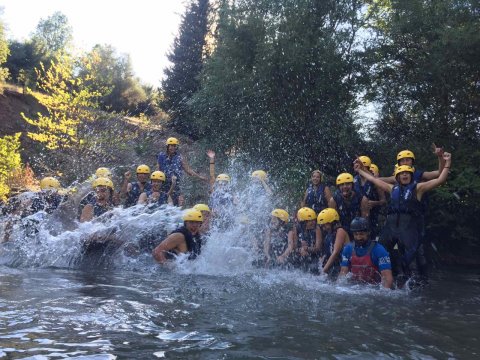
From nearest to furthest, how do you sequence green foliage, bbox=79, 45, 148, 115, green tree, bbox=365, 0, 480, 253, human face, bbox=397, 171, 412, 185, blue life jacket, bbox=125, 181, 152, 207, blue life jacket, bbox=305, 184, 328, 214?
human face, bbox=397, 171, 412, 185 → blue life jacket, bbox=305, 184, 328, 214 → blue life jacket, bbox=125, 181, 152, 207 → green tree, bbox=365, 0, 480, 253 → green foliage, bbox=79, 45, 148, 115

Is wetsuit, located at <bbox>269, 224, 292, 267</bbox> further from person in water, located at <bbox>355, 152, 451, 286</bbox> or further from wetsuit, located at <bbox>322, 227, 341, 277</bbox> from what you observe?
person in water, located at <bbox>355, 152, 451, 286</bbox>

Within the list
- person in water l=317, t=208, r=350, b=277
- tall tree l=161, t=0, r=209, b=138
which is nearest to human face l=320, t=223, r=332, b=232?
person in water l=317, t=208, r=350, b=277

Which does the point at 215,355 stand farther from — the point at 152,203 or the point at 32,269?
the point at 152,203

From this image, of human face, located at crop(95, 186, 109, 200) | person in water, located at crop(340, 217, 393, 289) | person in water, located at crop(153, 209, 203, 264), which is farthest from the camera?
human face, located at crop(95, 186, 109, 200)

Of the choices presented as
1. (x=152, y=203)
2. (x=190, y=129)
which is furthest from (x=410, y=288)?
(x=190, y=129)

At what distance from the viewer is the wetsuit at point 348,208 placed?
9547 millimetres

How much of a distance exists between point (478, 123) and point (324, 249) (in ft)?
31.6

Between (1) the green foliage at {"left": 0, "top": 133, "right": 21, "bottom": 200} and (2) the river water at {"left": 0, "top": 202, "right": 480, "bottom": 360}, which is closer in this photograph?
(2) the river water at {"left": 0, "top": 202, "right": 480, "bottom": 360}

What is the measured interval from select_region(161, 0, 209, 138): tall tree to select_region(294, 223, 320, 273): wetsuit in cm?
1795

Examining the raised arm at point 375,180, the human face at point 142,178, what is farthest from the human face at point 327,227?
→ the human face at point 142,178

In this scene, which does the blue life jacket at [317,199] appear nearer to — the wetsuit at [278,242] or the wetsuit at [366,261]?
the wetsuit at [278,242]

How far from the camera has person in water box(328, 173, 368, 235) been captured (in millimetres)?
9531

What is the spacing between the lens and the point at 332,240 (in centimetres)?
912

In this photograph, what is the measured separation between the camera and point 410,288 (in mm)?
8336
